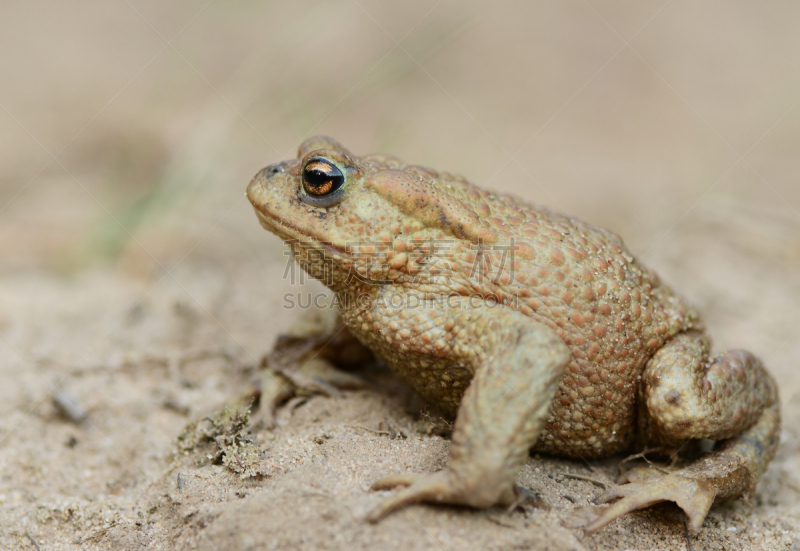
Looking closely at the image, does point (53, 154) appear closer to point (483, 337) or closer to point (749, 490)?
point (483, 337)

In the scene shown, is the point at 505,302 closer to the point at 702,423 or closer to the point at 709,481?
the point at 702,423

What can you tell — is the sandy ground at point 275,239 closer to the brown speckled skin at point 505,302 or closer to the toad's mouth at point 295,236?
the brown speckled skin at point 505,302

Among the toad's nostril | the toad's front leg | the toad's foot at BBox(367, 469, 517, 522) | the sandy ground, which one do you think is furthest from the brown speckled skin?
the toad's foot at BBox(367, 469, 517, 522)

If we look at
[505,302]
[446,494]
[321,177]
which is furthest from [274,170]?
[446,494]

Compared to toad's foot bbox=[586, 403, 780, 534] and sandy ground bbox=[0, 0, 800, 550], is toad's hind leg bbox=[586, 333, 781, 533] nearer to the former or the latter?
toad's foot bbox=[586, 403, 780, 534]

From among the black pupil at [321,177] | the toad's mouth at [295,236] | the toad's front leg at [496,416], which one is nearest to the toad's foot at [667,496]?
the toad's front leg at [496,416]

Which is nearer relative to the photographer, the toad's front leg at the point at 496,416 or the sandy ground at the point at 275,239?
the toad's front leg at the point at 496,416
